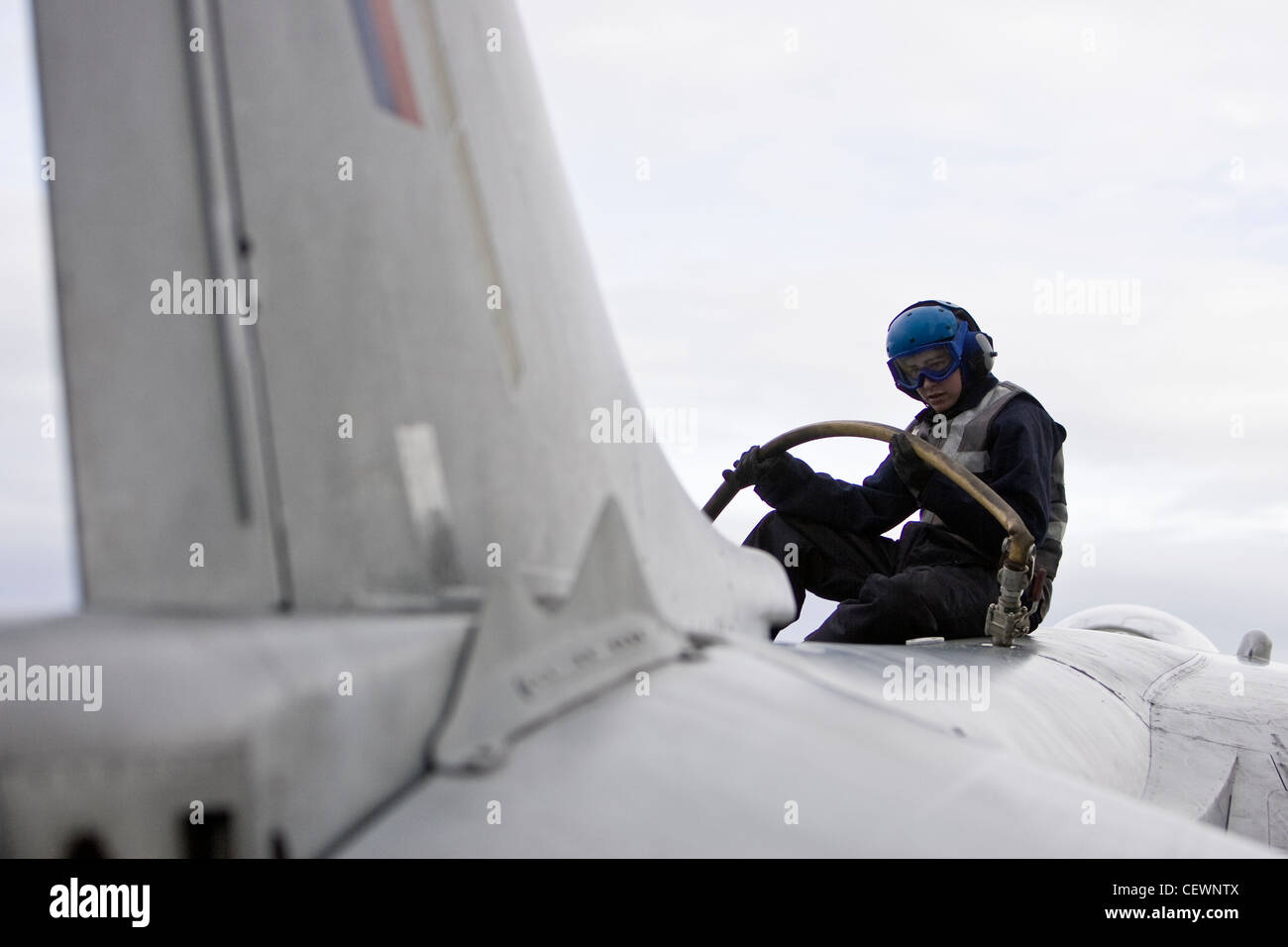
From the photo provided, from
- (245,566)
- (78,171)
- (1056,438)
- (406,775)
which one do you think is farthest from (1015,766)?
(1056,438)

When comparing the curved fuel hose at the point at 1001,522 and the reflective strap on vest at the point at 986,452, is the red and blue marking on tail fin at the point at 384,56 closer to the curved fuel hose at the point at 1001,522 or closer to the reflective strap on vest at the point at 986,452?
the curved fuel hose at the point at 1001,522

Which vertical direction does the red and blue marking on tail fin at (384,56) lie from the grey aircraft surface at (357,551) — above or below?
above

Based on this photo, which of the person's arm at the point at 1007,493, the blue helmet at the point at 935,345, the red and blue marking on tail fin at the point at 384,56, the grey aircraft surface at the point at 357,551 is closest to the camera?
the grey aircraft surface at the point at 357,551

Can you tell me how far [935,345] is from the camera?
499 cm

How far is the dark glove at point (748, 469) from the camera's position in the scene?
16.2 feet

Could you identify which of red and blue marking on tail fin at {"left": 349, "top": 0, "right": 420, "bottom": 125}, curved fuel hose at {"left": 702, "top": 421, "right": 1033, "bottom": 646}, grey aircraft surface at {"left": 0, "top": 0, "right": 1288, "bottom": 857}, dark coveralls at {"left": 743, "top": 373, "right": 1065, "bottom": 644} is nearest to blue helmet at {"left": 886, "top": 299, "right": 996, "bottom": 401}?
dark coveralls at {"left": 743, "top": 373, "right": 1065, "bottom": 644}

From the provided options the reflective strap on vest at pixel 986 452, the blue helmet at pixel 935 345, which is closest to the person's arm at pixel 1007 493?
the reflective strap on vest at pixel 986 452

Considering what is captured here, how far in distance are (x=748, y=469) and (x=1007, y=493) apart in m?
1.06

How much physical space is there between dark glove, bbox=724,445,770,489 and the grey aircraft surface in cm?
305

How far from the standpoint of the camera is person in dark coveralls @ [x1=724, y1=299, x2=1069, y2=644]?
4.41 meters

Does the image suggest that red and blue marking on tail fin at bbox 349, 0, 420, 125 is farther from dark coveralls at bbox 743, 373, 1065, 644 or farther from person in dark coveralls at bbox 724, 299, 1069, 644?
person in dark coveralls at bbox 724, 299, 1069, 644

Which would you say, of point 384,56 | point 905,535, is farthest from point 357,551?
point 905,535

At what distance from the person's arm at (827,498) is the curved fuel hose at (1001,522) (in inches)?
16.6

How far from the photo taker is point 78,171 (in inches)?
52.4
